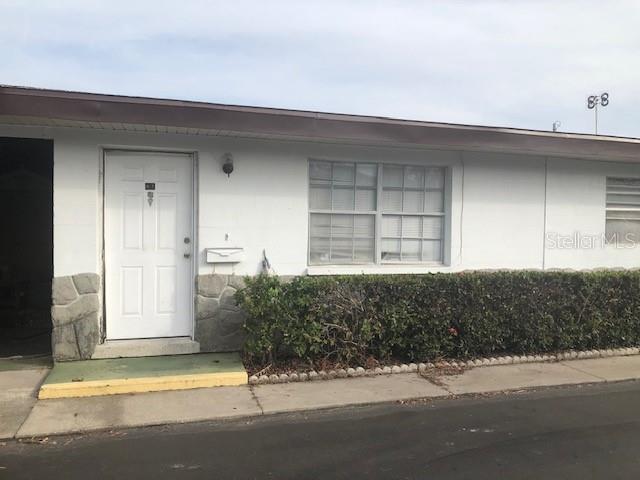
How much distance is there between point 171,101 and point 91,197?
1.52 meters

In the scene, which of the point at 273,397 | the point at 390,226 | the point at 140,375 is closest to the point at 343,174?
the point at 390,226

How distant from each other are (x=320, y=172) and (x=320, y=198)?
342mm

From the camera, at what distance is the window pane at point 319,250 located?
7301 mm

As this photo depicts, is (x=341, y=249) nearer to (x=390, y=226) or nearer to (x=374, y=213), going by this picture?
(x=374, y=213)

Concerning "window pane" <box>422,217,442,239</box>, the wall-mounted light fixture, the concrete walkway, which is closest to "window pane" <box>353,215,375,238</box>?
"window pane" <box>422,217,442,239</box>

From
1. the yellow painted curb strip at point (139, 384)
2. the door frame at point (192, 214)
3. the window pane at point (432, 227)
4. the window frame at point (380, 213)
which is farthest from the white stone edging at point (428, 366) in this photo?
the window pane at point (432, 227)

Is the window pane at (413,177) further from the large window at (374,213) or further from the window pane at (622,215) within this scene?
the window pane at (622,215)

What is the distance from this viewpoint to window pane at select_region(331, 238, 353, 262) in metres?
7.41

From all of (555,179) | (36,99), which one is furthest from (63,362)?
(555,179)

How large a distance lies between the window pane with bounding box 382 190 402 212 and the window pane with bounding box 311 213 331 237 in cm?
82

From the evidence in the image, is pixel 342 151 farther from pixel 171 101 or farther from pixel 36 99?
pixel 36 99

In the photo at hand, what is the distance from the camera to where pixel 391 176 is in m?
7.61

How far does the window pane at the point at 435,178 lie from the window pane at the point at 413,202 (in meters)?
0.20

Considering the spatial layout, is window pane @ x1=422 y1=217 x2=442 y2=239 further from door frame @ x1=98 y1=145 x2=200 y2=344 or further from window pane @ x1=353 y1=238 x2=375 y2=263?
door frame @ x1=98 y1=145 x2=200 y2=344
